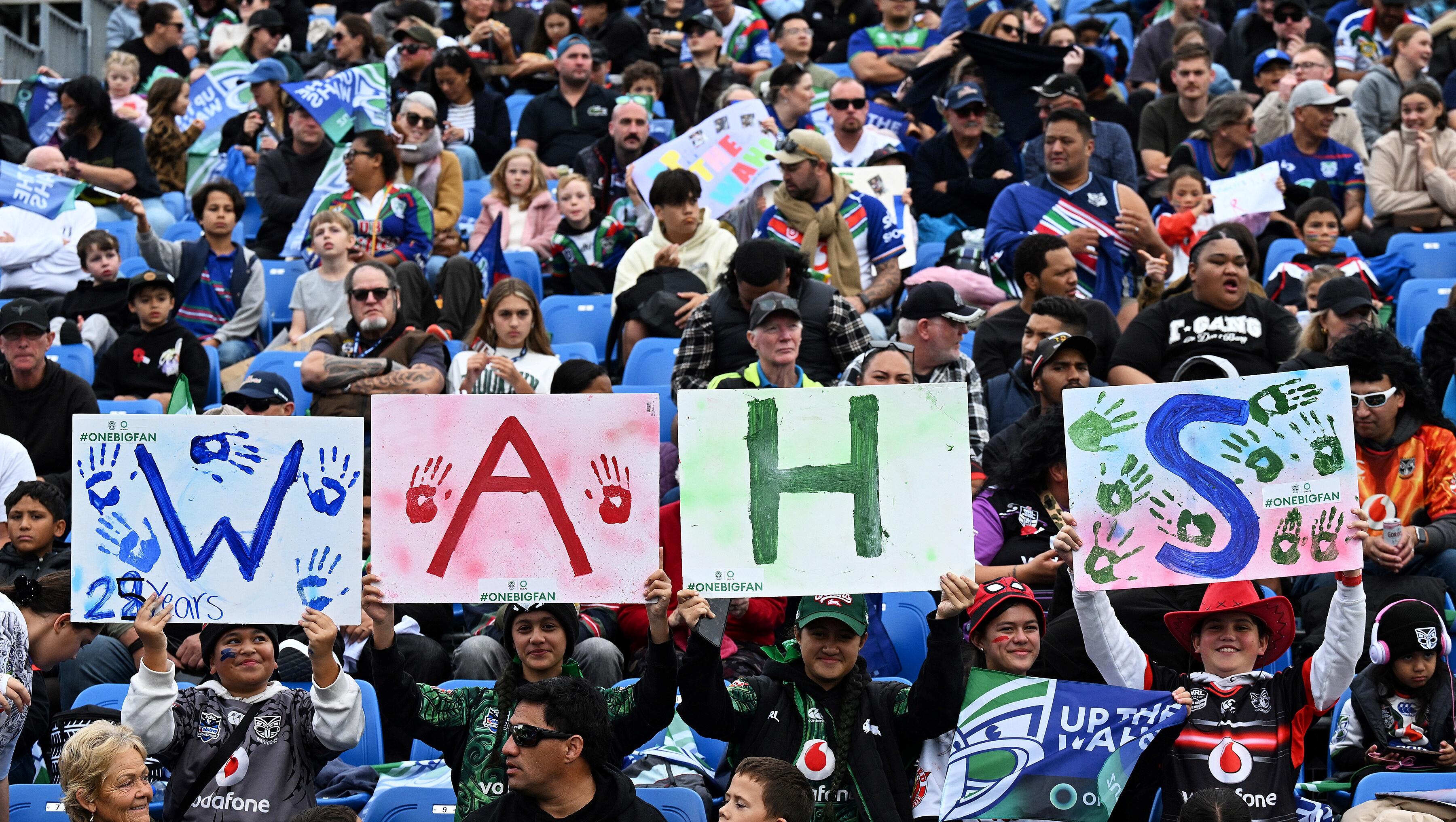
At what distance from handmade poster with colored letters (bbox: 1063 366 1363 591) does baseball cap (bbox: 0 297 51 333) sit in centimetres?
480

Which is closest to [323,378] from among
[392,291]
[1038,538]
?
[392,291]

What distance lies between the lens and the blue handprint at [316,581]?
5156 millimetres

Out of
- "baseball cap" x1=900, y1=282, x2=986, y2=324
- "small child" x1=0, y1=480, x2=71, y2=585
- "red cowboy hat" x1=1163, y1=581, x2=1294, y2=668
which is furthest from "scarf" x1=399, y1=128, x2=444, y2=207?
"red cowboy hat" x1=1163, y1=581, x2=1294, y2=668

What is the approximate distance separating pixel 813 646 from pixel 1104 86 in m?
7.80

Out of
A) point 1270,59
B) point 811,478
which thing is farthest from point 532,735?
point 1270,59

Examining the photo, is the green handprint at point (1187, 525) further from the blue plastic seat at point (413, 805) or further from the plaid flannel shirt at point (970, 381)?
the blue plastic seat at point (413, 805)

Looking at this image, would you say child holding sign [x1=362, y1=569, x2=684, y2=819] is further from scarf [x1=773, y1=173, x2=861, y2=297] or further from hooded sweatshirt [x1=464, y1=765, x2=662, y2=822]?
scarf [x1=773, y1=173, x2=861, y2=297]

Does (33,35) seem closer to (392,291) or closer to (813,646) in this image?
(392,291)

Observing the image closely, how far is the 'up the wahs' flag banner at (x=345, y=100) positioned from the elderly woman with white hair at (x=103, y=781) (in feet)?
22.0

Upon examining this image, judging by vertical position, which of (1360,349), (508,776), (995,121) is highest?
(995,121)

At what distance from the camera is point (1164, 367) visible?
295 inches

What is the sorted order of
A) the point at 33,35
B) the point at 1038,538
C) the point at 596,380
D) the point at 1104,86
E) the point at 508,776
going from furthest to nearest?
the point at 33,35, the point at 1104,86, the point at 596,380, the point at 1038,538, the point at 508,776

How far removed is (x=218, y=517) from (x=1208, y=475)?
2966 millimetres

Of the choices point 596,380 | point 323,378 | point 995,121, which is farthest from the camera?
point 995,121
